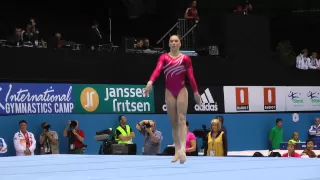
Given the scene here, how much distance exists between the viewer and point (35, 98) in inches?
587

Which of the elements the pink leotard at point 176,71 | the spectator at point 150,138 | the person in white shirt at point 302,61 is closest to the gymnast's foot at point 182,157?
the pink leotard at point 176,71

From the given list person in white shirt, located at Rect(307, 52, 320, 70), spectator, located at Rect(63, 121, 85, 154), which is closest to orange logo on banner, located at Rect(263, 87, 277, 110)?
person in white shirt, located at Rect(307, 52, 320, 70)

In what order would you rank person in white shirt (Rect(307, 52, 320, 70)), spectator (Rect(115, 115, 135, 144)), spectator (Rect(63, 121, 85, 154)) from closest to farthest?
spectator (Rect(115, 115, 135, 144)), spectator (Rect(63, 121, 85, 154)), person in white shirt (Rect(307, 52, 320, 70))

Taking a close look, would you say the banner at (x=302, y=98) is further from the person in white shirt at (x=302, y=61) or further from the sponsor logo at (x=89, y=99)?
the sponsor logo at (x=89, y=99)

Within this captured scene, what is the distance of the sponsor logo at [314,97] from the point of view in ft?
65.9

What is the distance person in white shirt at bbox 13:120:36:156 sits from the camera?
13.2 m

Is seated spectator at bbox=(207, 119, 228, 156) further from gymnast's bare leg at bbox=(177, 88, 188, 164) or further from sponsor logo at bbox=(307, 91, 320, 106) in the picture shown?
sponsor logo at bbox=(307, 91, 320, 106)

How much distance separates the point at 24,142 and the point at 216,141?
16.9ft

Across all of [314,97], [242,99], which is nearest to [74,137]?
[242,99]

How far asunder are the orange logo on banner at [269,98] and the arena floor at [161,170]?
1132 cm

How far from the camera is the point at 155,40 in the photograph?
20.4m

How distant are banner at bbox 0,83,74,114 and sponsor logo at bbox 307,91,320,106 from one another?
8218 millimetres

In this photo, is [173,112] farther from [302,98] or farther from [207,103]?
[302,98]

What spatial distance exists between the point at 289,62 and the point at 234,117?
290 centimetres
